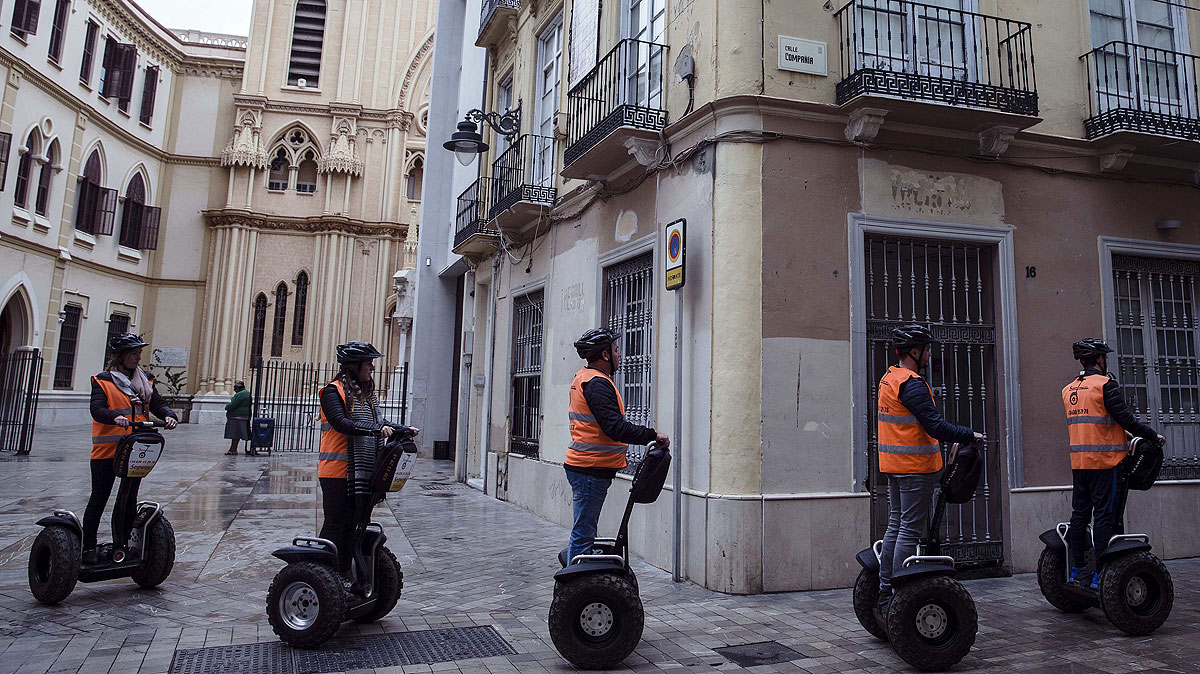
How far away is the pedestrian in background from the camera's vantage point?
19.0 m

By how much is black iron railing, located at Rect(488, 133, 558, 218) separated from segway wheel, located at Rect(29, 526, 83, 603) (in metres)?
6.65

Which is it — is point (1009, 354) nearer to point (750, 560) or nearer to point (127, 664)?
point (750, 560)

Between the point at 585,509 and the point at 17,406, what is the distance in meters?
17.9

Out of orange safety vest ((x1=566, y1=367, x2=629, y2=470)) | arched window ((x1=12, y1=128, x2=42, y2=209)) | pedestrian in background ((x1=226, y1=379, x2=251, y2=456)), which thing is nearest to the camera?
orange safety vest ((x1=566, y1=367, x2=629, y2=470))

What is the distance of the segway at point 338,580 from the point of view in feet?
15.5

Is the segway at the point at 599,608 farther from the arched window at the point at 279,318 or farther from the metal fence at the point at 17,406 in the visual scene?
the arched window at the point at 279,318

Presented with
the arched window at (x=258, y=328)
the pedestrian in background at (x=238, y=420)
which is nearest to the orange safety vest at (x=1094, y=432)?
the pedestrian in background at (x=238, y=420)

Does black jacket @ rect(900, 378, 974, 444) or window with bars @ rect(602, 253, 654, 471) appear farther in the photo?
window with bars @ rect(602, 253, 654, 471)

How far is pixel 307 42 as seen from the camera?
3444cm

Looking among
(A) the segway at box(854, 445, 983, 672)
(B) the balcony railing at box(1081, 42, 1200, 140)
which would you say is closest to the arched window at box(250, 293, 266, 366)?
(B) the balcony railing at box(1081, 42, 1200, 140)

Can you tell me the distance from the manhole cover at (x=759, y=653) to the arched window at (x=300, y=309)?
102 feet

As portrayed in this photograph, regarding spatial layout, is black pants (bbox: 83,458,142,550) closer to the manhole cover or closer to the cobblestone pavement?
the cobblestone pavement

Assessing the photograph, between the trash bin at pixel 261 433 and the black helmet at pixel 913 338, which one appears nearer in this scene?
the black helmet at pixel 913 338

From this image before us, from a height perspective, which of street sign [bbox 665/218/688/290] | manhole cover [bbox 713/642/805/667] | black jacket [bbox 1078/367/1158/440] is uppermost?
street sign [bbox 665/218/688/290]
